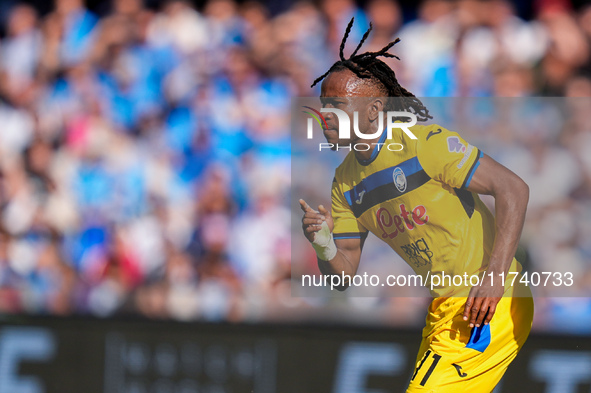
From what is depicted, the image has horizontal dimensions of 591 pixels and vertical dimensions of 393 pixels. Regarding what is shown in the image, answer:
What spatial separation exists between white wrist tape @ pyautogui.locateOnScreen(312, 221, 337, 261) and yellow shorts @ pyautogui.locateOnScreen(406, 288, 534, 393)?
640 millimetres

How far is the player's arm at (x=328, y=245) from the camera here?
3383 millimetres

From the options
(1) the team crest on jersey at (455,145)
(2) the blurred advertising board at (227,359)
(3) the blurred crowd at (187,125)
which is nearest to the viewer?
(1) the team crest on jersey at (455,145)

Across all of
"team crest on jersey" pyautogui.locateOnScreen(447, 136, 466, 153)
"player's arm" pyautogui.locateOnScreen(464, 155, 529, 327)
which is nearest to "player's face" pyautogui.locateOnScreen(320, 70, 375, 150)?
"team crest on jersey" pyautogui.locateOnScreen(447, 136, 466, 153)

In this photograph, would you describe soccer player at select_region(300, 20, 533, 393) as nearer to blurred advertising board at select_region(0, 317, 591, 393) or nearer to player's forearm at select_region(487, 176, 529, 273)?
player's forearm at select_region(487, 176, 529, 273)

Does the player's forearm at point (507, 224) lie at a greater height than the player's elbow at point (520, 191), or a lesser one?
lesser

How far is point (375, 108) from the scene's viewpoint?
3.52 m

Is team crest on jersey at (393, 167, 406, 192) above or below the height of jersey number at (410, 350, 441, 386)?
above

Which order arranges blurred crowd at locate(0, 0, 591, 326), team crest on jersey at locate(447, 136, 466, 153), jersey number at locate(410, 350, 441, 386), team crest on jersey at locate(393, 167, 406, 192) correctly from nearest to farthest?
1. jersey number at locate(410, 350, 441, 386)
2. team crest on jersey at locate(447, 136, 466, 153)
3. team crest on jersey at locate(393, 167, 406, 192)
4. blurred crowd at locate(0, 0, 591, 326)

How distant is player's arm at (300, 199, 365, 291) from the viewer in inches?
133

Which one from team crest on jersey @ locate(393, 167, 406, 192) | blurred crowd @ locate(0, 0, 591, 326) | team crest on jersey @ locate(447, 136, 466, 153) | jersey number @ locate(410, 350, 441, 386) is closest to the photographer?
jersey number @ locate(410, 350, 441, 386)

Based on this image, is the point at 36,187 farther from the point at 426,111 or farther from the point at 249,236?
the point at 426,111

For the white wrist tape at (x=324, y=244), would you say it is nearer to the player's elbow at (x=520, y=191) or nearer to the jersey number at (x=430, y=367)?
the jersey number at (x=430, y=367)

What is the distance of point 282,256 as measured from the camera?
16.6 feet

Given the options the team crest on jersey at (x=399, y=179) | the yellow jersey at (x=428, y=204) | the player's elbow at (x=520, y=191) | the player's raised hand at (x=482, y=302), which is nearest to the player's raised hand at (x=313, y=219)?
the yellow jersey at (x=428, y=204)
